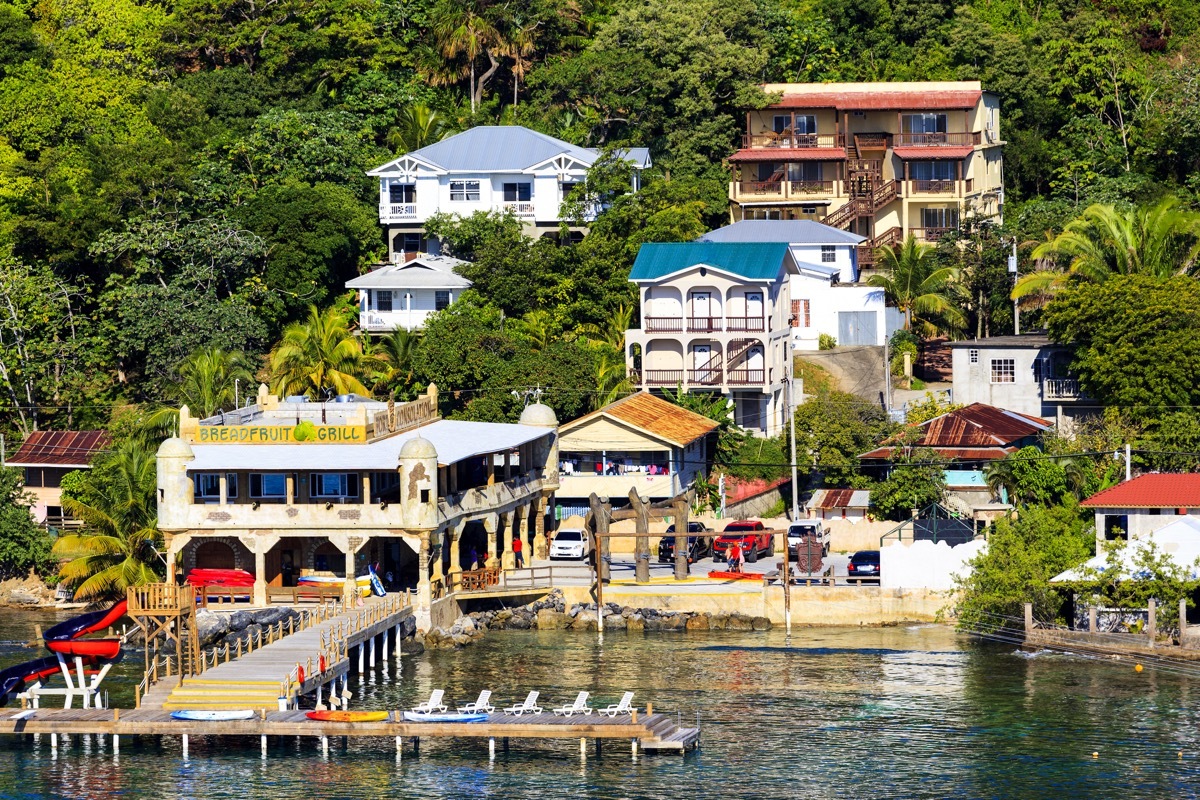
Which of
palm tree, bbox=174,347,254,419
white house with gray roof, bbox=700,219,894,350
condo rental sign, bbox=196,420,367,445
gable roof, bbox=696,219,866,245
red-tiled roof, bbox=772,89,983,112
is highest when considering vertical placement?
red-tiled roof, bbox=772,89,983,112

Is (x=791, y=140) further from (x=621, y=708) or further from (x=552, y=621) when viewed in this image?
(x=621, y=708)

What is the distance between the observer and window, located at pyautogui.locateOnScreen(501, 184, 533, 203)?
4550 inches

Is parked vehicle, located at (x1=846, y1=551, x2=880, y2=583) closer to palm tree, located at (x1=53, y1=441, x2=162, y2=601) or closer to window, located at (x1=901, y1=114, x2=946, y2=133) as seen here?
palm tree, located at (x1=53, y1=441, x2=162, y2=601)

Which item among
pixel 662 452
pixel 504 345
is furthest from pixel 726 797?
pixel 504 345

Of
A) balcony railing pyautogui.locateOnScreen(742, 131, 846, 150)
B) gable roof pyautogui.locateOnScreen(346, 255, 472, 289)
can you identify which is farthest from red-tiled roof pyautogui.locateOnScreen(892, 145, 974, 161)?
gable roof pyautogui.locateOnScreen(346, 255, 472, 289)

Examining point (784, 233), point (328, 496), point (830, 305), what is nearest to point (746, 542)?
point (328, 496)

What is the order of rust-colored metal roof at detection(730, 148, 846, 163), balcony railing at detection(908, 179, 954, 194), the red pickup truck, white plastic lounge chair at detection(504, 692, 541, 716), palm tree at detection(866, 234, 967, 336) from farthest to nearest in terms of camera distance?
rust-colored metal roof at detection(730, 148, 846, 163) < balcony railing at detection(908, 179, 954, 194) < palm tree at detection(866, 234, 967, 336) < the red pickup truck < white plastic lounge chair at detection(504, 692, 541, 716)

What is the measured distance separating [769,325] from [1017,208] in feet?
83.9

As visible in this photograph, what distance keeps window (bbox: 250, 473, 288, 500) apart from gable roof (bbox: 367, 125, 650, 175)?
33932mm

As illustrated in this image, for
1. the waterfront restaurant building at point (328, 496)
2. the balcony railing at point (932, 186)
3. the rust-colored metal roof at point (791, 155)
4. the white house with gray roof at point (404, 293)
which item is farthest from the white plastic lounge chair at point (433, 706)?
the balcony railing at point (932, 186)

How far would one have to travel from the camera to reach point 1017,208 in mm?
121812

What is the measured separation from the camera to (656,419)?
9638 centimetres

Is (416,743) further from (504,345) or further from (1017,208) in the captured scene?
(1017,208)

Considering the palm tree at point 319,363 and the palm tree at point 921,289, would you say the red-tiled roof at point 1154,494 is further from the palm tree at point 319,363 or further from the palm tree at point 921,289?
the palm tree at point 319,363
